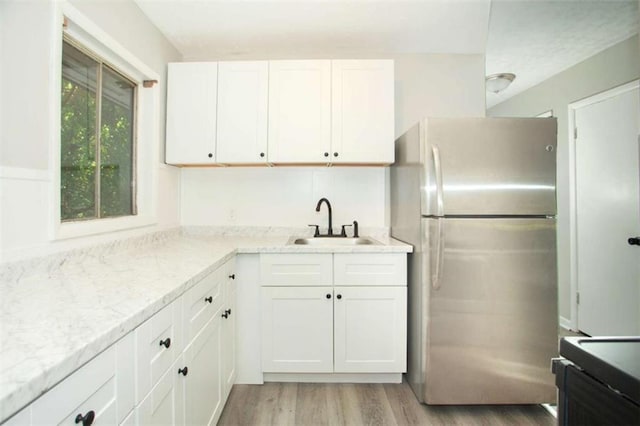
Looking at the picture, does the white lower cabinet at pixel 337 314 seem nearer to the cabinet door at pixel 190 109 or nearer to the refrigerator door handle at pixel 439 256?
the refrigerator door handle at pixel 439 256

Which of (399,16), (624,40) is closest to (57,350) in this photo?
(399,16)

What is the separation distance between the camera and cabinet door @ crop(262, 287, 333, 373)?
192cm

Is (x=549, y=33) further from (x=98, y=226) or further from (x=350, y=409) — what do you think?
(x=98, y=226)

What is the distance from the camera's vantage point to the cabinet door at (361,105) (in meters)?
2.16

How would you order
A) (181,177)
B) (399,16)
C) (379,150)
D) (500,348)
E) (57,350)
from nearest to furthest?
(57,350), (500,348), (399,16), (379,150), (181,177)

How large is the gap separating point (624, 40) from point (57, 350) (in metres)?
2.66

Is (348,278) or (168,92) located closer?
(348,278)

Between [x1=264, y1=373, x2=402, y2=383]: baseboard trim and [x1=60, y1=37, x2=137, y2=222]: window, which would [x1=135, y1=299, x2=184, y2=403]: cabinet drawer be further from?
[x1=264, y1=373, x2=402, y2=383]: baseboard trim

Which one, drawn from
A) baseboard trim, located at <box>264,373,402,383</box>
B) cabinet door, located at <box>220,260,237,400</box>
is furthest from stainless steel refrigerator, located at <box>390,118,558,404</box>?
cabinet door, located at <box>220,260,237,400</box>

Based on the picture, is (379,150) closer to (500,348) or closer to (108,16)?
(500,348)

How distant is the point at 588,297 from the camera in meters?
1.80

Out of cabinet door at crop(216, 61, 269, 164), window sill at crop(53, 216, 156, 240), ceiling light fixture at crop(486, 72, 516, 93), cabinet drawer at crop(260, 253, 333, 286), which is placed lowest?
cabinet drawer at crop(260, 253, 333, 286)

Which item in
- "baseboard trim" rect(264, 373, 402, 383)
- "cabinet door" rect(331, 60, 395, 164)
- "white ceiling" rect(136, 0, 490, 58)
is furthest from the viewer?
"cabinet door" rect(331, 60, 395, 164)

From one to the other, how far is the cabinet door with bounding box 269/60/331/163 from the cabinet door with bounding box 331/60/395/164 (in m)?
0.06
